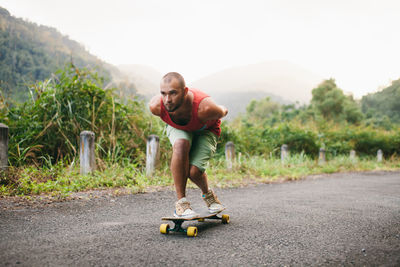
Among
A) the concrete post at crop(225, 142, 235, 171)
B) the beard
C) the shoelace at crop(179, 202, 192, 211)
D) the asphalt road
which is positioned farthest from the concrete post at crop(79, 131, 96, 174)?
the concrete post at crop(225, 142, 235, 171)

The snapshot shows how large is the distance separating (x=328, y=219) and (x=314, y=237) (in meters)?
0.87

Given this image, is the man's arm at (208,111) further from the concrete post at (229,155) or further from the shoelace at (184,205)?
the concrete post at (229,155)

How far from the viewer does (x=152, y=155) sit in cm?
632

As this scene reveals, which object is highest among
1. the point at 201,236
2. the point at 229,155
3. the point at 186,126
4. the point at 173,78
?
the point at 173,78

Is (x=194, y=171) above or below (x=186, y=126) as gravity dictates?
below

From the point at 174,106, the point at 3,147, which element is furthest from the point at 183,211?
the point at 3,147

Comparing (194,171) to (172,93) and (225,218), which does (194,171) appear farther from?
(172,93)

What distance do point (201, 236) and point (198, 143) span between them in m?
0.94

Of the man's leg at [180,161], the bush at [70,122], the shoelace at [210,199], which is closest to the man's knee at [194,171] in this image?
the man's leg at [180,161]

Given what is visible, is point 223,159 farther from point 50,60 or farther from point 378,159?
point 378,159

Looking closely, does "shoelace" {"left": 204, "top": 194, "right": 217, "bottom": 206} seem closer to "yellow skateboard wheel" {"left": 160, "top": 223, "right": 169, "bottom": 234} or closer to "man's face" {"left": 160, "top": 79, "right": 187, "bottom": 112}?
"yellow skateboard wheel" {"left": 160, "top": 223, "right": 169, "bottom": 234}

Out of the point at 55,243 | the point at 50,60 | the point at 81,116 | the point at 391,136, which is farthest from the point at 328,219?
the point at 391,136

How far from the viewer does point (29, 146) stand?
224 inches

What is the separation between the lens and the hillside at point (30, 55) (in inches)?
266
